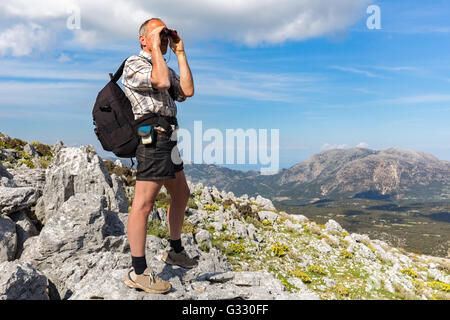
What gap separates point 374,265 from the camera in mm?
13812

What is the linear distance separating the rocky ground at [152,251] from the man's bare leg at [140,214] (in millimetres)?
671

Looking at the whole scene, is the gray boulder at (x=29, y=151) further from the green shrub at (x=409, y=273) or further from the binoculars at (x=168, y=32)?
the green shrub at (x=409, y=273)

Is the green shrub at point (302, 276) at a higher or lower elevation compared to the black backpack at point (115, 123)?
lower

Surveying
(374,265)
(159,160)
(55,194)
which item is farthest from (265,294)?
(374,265)

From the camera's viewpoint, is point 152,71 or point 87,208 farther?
point 87,208

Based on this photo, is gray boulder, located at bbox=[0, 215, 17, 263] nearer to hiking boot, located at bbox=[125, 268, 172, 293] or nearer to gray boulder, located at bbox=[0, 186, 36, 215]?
gray boulder, located at bbox=[0, 186, 36, 215]

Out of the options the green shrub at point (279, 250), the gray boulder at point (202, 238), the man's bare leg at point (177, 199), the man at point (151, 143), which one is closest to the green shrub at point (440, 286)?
the green shrub at point (279, 250)

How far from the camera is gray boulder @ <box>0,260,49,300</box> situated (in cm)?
429

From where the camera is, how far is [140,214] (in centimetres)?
401

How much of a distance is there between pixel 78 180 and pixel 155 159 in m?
7.16

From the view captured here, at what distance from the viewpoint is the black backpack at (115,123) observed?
4.03 m
